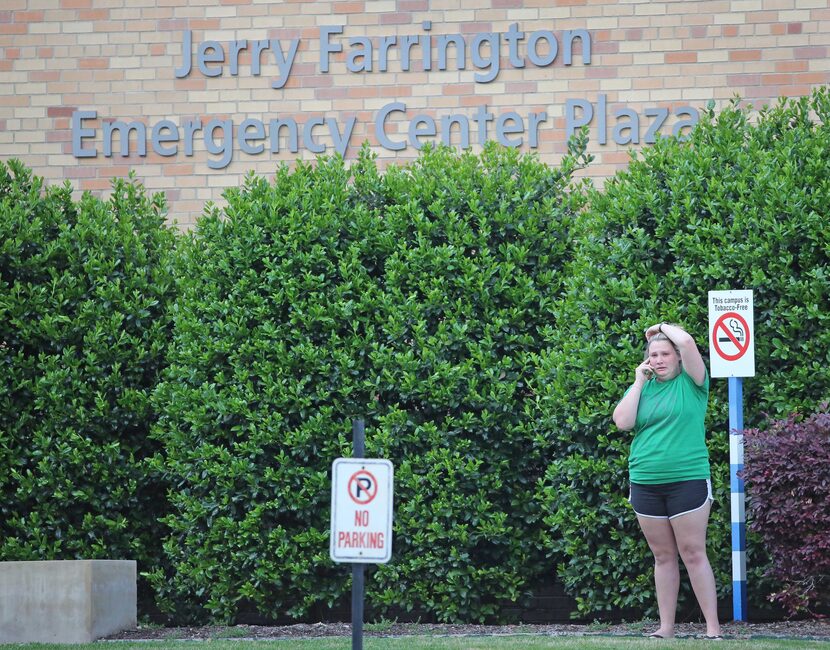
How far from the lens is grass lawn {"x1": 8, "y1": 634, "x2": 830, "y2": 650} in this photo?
6555 millimetres

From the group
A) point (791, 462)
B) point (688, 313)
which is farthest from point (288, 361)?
point (791, 462)

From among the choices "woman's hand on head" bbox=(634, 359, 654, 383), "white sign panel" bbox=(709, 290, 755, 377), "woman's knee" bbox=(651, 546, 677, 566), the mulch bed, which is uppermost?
"white sign panel" bbox=(709, 290, 755, 377)

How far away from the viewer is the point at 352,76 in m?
11.1

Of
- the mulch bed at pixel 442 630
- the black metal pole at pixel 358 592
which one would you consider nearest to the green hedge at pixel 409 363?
the mulch bed at pixel 442 630

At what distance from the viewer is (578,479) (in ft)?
26.2

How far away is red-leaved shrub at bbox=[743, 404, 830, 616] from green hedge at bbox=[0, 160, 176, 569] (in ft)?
14.5

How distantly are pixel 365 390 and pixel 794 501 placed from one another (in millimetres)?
2959

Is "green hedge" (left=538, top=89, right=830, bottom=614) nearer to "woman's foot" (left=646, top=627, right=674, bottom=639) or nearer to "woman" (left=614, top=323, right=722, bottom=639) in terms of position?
"woman" (left=614, top=323, right=722, bottom=639)

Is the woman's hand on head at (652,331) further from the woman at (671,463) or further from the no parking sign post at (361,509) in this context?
the no parking sign post at (361,509)

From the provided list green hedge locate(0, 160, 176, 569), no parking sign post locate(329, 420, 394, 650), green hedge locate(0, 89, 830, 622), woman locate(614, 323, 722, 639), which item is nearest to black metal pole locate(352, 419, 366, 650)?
no parking sign post locate(329, 420, 394, 650)

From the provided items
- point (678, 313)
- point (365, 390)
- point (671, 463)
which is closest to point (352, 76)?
point (365, 390)

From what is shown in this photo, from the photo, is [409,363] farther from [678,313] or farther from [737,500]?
[737,500]

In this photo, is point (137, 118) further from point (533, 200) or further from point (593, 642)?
point (593, 642)

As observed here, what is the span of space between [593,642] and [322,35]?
21.6 feet
